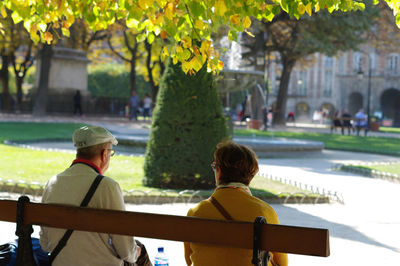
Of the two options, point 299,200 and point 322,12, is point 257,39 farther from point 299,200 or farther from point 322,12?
point 299,200

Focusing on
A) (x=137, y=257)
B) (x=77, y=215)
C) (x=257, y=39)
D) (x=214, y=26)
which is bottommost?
(x=137, y=257)

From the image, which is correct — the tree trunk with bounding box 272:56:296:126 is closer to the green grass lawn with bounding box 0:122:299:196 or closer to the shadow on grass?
the green grass lawn with bounding box 0:122:299:196

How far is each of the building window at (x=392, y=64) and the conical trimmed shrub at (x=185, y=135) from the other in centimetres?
5897

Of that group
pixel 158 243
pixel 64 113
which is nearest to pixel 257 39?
pixel 64 113

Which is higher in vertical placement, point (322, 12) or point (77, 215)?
point (322, 12)

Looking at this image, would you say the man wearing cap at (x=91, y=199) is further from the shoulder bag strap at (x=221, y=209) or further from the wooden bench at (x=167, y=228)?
the shoulder bag strap at (x=221, y=209)

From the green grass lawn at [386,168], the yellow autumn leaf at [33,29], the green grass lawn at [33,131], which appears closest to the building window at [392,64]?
the green grass lawn at [33,131]

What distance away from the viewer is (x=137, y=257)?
375 cm

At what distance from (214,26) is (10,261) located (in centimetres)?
254

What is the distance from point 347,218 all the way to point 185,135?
267 cm

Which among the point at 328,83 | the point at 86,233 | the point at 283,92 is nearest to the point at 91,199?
the point at 86,233

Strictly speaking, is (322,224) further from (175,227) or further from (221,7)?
(175,227)

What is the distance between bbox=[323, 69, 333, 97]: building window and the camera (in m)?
71.0

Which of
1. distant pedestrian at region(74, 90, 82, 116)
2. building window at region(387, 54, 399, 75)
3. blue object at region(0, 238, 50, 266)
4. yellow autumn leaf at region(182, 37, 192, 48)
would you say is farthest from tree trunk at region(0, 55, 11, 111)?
building window at region(387, 54, 399, 75)
